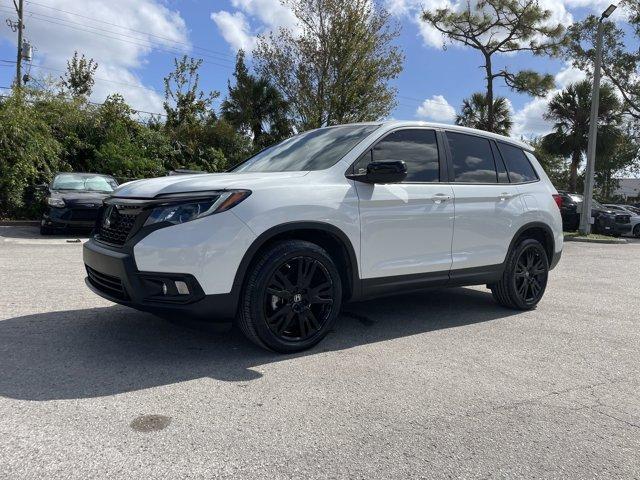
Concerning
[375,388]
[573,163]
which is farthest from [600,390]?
[573,163]

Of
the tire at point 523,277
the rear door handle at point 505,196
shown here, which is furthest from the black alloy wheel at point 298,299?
the tire at point 523,277

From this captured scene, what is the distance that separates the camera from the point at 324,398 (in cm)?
323

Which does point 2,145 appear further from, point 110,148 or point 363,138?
point 363,138

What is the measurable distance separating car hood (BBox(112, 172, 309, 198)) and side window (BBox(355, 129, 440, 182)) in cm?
77

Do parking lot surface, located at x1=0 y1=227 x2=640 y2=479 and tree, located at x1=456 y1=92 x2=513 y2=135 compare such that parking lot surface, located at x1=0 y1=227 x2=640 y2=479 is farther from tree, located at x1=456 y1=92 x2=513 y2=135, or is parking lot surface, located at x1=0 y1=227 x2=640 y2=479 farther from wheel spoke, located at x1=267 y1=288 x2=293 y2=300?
tree, located at x1=456 y1=92 x2=513 y2=135

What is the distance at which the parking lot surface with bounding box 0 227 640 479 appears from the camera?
250cm

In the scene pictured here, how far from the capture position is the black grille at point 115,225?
370 centimetres

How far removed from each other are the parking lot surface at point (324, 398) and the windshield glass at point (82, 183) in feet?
25.2

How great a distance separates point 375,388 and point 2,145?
1366cm

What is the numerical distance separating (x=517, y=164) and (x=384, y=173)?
2.41m

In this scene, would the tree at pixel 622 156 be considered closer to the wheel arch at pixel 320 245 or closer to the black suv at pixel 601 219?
the black suv at pixel 601 219

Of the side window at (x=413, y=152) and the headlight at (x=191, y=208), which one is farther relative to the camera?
the side window at (x=413, y=152)

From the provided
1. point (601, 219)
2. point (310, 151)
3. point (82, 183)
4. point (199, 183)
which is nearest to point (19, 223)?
point (82, 183)

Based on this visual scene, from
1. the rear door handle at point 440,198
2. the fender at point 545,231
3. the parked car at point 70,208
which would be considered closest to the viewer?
the rear door handle at point 440,198
